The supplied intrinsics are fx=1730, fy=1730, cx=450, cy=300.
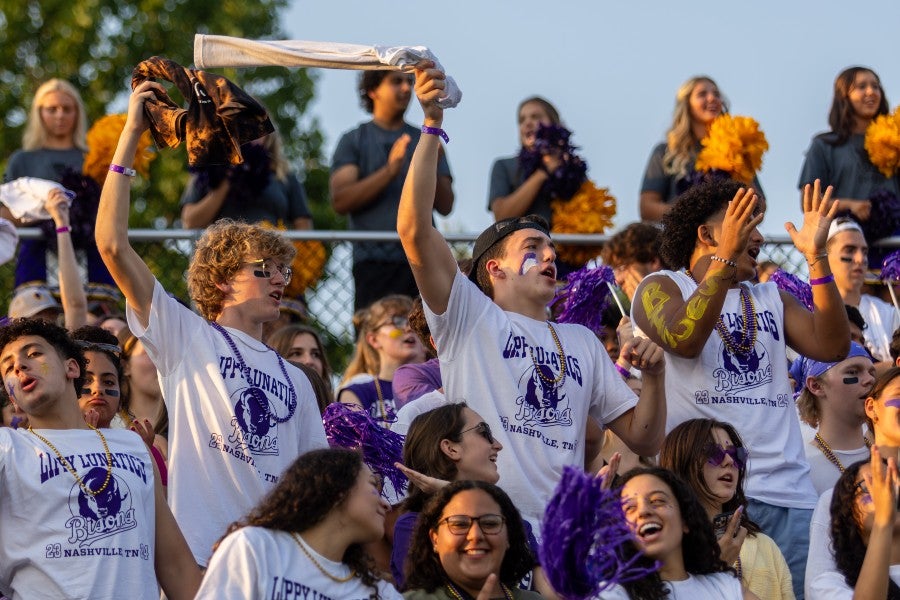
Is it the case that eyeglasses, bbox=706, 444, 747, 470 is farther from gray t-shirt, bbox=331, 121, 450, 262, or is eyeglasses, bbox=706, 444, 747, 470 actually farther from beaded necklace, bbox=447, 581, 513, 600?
gray t-shirt, bbox=331, 121, 450, 262

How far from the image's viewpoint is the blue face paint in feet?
23.7

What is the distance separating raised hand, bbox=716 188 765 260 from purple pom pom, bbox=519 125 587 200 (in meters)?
3.44

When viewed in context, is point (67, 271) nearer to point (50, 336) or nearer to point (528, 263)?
point (50, 336)

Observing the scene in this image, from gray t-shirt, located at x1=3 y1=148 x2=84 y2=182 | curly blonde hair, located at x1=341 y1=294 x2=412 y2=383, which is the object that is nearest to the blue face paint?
curly blonde hair, located at x1=341 y1=294 x2=412 y2=383

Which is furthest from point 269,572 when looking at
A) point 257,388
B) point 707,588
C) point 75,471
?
point 707,588

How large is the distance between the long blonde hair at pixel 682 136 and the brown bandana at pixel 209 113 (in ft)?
14.8

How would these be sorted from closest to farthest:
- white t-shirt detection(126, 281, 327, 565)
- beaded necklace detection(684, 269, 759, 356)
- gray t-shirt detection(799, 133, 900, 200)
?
1. white t-shirt detection(126, 281, 327, 565)
2. beaded necklace detection(684, 269, 759, 356)
3. gray t-shirt detection(799, 133, 900, 200)

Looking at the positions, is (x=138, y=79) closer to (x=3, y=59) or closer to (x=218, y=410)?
(x=218, y=410)

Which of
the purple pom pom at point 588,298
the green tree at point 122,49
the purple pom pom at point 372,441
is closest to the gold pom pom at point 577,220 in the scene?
the purple pom pom at point 588,298

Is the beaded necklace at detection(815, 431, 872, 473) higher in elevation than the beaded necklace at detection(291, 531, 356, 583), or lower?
higher

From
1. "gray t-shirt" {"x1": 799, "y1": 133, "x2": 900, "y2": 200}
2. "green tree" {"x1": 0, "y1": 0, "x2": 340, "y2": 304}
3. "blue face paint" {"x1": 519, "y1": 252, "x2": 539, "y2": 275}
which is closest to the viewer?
"blue face paint" {"x1": 519, "y1": 252, "x2": 539, "y2": 275}

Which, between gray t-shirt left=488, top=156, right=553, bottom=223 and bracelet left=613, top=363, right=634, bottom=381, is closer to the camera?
bracelet left=613, top=363, right=634, bottom=381

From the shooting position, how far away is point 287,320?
1030 centimetres

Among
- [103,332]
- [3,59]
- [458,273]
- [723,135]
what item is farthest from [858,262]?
[3,59]
